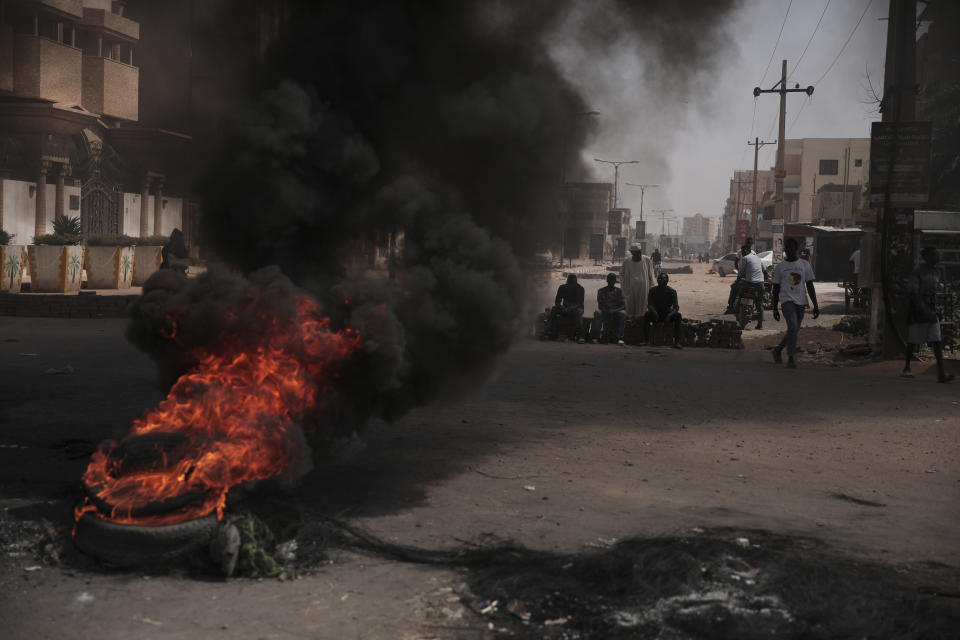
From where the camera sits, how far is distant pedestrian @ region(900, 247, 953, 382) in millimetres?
11258

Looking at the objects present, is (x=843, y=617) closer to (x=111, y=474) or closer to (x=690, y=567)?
(x=690, y=567)

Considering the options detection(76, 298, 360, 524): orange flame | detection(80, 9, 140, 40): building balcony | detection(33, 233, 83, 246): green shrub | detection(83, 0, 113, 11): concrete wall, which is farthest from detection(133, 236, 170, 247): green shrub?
detection(76, 298, 360, 524): orange flame

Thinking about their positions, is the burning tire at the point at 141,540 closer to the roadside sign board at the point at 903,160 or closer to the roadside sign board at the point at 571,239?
the roadside sign board at the point at 571,239

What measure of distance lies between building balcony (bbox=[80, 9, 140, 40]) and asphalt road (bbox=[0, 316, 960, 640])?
2608cm

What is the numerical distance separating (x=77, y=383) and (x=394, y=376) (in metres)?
5.51

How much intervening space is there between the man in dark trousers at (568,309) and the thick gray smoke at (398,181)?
8030 millimetres

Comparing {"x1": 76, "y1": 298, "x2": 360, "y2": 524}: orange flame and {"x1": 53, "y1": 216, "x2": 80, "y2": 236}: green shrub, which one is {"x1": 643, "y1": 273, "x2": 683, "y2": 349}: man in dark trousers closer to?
{"x1": 76, "y1": 298, "x2": 360, "y2": 524}: orange flame

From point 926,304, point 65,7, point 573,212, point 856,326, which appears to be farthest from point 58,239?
point 926,304

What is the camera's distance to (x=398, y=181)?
21.5 ft

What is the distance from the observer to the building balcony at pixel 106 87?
33.1 metres

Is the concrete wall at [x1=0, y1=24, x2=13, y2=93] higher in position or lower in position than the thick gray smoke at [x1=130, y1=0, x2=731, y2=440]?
higher

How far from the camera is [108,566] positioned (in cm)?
456

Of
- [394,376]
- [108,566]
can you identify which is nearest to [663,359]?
[394,376]

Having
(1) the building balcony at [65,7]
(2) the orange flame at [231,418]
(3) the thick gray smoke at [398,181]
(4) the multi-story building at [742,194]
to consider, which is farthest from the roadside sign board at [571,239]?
(4) the multi-story building at [742,194]
